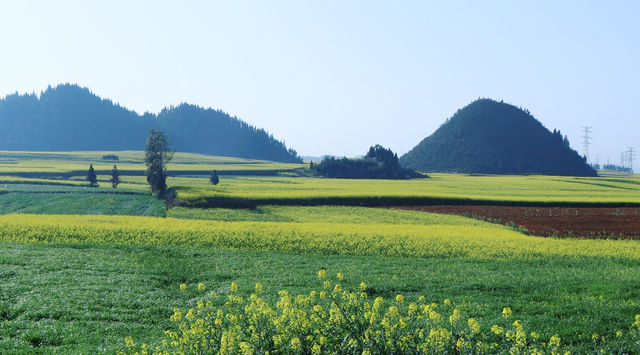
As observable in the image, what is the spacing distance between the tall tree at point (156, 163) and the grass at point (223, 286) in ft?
139

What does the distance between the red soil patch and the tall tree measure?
36.5m

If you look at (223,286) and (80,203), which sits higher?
(80,203)

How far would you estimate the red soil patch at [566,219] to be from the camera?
131ft

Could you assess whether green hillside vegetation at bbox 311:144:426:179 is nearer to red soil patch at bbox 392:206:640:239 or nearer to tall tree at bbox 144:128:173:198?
tall tree at bbox 144:128:173:198

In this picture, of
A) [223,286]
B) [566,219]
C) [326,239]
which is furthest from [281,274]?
[566,219]

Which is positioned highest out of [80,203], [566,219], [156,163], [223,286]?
[156,163]

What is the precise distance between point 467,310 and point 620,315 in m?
4.95

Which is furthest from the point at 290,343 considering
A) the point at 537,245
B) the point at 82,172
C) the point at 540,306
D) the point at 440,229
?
the point at 82,172

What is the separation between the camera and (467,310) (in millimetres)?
15953

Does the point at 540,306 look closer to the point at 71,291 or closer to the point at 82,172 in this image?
the point at 71,291

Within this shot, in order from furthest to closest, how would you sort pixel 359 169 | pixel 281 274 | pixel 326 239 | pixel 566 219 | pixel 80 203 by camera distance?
pixel 359 169
pixel 80 203
pixel 566 219
pixel 326 239
pixel 281 274

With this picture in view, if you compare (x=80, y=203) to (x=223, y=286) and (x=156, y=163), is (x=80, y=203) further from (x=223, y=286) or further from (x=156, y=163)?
(x=223, y=286)

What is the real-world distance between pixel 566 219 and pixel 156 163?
57522 millimetres

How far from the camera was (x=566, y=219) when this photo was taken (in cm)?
4719
